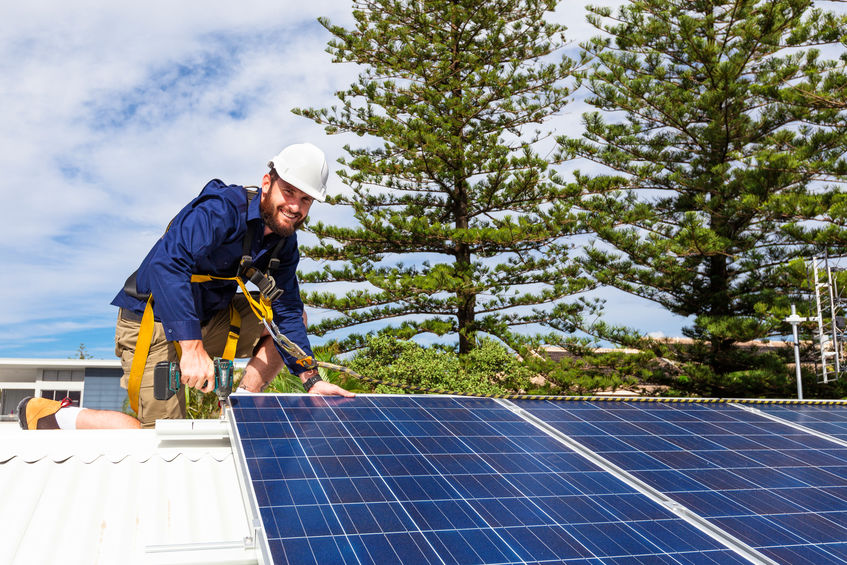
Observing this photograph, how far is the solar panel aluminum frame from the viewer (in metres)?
2.09

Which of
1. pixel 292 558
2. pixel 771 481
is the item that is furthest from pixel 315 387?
pixel 771 481

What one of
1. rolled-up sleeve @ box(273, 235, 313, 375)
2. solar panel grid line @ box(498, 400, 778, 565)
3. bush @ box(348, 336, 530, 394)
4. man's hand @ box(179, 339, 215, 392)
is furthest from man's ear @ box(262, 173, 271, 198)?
bush @ box(348, 336, 530, 394)

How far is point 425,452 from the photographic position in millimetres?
3160

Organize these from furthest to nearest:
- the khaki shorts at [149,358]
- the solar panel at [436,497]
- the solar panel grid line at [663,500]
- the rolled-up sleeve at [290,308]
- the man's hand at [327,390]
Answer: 1. the rolled-up sleeve at [290,308]
2. the man's hand at [327,390]
3. the khaki shorts at [149,358]
4. the solar panel grid line at [663,500]
5. the solar panel at [436,497]

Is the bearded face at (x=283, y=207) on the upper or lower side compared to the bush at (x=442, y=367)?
upper

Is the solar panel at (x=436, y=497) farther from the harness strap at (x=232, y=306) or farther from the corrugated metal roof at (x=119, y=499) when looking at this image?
the harness strap at (x=232, y=306)

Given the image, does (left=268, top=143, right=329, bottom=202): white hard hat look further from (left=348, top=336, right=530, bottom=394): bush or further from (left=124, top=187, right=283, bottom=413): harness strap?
(left=348, top=336, right=530, bottom=394): bush

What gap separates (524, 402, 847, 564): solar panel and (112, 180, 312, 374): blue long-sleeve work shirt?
6.15 ft

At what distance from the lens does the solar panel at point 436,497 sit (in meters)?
2.20

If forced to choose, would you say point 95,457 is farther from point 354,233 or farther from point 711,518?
point 354,233

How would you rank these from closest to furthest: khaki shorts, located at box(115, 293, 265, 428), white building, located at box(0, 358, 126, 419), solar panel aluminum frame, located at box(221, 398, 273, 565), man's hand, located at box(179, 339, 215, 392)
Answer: solar panel aluminum frame, located at box(221, 398, 273, 565)
man's hand, located at box(179, 339, 215, 392)
khaki shorts, located at box(115, 293, 265, 428)
white building, located at box(0, 358, 126, 419)

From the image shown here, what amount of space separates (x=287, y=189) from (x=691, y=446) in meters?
2.79

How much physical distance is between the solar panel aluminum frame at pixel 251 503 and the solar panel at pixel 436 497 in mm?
19

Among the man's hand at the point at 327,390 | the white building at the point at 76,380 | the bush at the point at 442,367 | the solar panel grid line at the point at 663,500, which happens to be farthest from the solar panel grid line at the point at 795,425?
the white building at the point at 76,380
